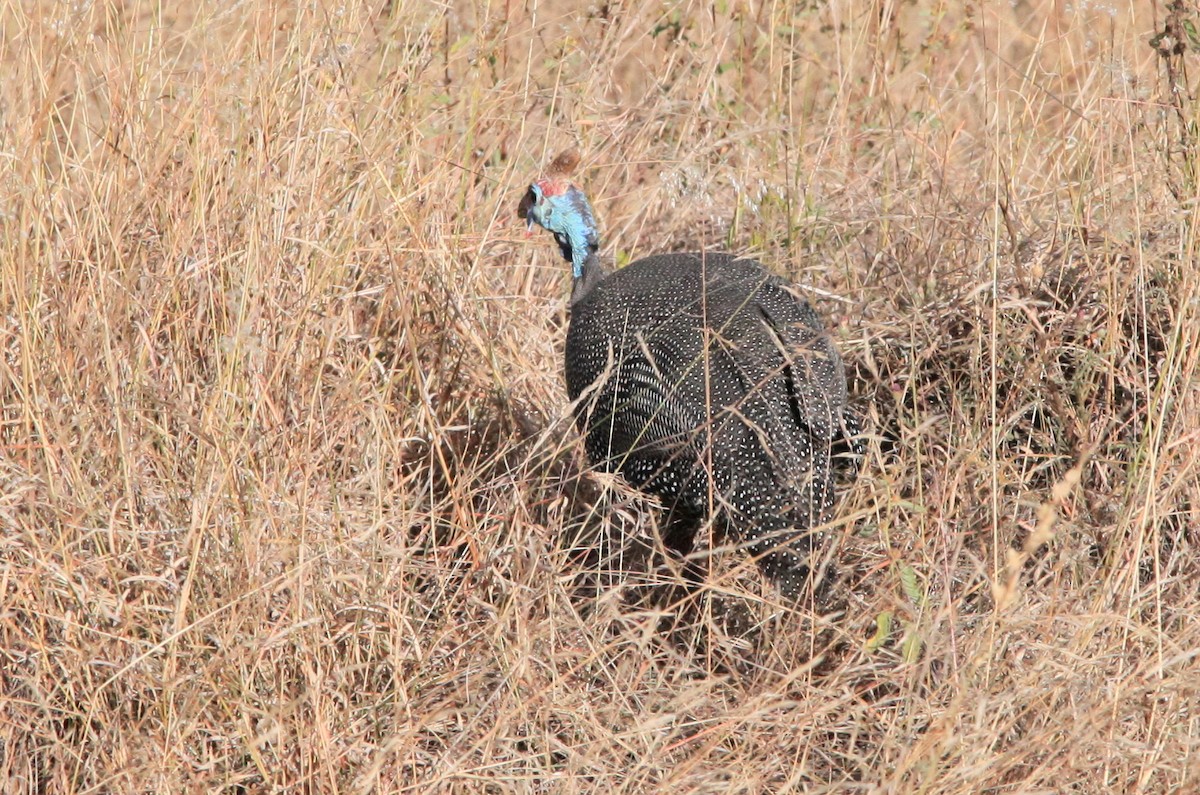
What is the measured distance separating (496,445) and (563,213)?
1.83 ft

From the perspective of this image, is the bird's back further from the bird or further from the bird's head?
the bird's head

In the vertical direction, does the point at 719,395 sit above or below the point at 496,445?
above

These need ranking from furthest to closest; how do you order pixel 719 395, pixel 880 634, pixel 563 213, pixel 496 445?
pixel 563 213, pixel 496 445, pixel 719 395, pixel 880 634

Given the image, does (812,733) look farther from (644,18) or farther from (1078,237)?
(644,18)

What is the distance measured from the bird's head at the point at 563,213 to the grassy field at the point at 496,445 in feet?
0.48

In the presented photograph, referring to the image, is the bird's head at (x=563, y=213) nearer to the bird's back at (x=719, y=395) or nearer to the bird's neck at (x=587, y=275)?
the bird's neck at (x=587, y=275)

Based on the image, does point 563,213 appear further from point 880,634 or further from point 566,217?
point 880,634

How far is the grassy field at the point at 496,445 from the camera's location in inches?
80.0

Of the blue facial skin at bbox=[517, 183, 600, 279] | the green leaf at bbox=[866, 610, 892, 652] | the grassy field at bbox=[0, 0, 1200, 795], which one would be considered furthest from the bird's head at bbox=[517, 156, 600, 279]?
the green leaf at bbox=[866, 610, 892, 652]

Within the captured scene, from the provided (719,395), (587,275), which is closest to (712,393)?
(719,395)

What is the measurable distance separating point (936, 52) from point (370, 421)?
2155mm

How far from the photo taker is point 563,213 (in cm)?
307

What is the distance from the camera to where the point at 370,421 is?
2.62m

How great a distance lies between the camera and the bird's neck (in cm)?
312
